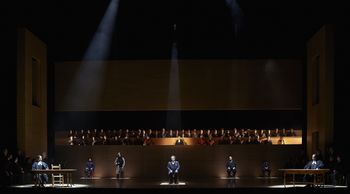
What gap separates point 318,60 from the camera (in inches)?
842

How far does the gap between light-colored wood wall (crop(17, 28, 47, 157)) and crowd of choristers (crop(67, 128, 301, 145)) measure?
1.65m

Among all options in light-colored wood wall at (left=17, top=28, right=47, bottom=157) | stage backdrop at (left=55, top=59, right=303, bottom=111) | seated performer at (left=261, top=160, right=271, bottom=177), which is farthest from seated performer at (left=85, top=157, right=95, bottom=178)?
seated performer at (left=261, top=160, right=271, bottom=177)

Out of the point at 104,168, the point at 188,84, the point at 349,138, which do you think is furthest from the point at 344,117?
the point at 104,168

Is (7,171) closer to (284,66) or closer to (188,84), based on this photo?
(188,84)

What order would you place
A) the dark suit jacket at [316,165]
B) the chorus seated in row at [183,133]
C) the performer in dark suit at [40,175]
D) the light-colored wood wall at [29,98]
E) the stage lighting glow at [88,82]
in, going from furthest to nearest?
the stage lighting glow at [88,82]
the chorus seated in row at [183,133]
the light-colored wood wall at [29,98]
the dark suit jacket at [316,165]
the performer in dark suit at [40,175]

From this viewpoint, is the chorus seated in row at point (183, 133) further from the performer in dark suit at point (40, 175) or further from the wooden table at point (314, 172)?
→ the wooden table at point (314, 172)

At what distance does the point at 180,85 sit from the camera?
24.2m

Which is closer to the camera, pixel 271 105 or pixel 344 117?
pixel 344 117

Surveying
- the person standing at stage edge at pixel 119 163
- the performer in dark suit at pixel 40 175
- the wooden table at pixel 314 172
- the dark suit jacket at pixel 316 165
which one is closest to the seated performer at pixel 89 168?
the person standing at stage edge at pixel 119 163

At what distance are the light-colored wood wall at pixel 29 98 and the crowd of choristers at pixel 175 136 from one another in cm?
165

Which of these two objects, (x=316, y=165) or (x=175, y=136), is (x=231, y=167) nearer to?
(x=175, y=136)

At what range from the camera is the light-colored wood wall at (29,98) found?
20.0 m

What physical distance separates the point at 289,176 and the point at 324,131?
7.77ft

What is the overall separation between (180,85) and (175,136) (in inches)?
73.9
